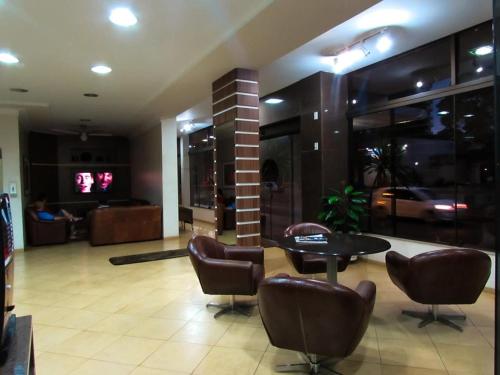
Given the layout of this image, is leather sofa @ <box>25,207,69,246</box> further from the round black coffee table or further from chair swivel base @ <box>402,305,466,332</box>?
chair swivel base @ <box>402,305,466,332</box>

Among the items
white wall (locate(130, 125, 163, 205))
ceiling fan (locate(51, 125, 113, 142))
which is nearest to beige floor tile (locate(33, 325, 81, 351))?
white wall (locate(130, 125, 163, 205))

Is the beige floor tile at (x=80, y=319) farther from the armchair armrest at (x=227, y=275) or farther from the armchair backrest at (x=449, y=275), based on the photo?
the armchair backrest at (x=449, y=275)

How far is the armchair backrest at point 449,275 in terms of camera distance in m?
2.79

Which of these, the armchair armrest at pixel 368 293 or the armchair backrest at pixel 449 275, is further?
the armchair backrest at pixel 449 275

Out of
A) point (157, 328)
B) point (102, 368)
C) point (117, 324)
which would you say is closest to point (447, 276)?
point (157, 328)

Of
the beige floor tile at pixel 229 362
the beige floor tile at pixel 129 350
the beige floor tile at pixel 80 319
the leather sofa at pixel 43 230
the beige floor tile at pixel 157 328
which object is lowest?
the beige floor tile at pixel 229 362

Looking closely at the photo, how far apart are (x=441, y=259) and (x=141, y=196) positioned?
27.6ft

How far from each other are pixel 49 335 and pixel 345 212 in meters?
3.97

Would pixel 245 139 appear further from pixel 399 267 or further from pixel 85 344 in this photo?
pixel 85 344

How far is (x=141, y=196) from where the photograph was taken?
9641mm

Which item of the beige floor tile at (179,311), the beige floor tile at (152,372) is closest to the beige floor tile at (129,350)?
the beige floor tile at (152,372)

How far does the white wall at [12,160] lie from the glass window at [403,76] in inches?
256

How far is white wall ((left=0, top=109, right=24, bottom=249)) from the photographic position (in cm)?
636

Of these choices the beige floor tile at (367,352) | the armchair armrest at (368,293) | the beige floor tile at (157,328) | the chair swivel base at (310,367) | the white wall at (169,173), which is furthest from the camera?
the white wall at (169,173)
